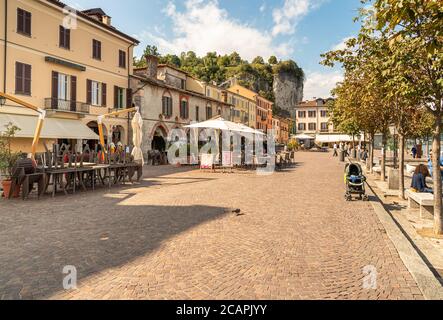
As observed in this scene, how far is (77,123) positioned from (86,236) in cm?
2006

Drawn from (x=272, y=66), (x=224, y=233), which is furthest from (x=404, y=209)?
(x=272, y=66)

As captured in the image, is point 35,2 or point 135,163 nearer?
point 135,163

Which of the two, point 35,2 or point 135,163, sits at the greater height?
point 35,2

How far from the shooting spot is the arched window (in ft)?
106

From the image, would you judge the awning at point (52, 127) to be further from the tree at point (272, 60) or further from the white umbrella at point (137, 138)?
the tree at point (272, 60)

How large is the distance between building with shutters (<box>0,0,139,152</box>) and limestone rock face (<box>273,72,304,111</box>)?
261 feet

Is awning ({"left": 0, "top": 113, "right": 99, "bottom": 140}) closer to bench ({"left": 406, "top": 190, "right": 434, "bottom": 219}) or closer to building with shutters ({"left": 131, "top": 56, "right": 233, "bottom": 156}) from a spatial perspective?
building with shutters ({"left": 131, "top": 56, "right": 233, "bottom": 156})

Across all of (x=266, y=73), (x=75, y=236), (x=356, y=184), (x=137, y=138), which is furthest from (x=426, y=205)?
(x=266, y=73)

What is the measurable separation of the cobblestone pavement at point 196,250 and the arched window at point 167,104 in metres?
23.5

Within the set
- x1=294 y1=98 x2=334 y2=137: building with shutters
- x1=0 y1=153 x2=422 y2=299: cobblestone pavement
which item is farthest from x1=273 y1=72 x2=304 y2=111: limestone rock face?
x1=0 y1=153 x2=422 y2=299: cobblestone pavement

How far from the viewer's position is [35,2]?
20.9m

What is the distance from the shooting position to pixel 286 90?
347 ft

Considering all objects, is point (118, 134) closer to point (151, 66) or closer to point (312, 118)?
point (151, 66)
